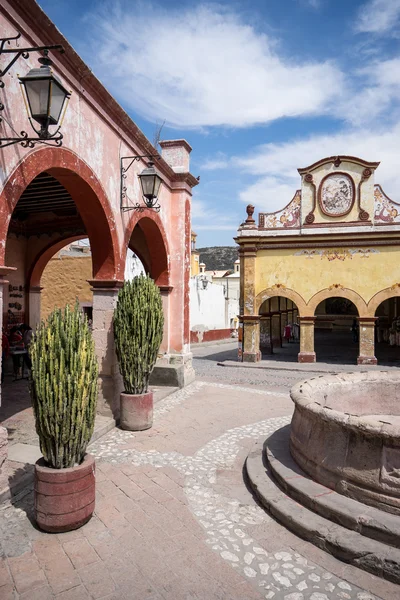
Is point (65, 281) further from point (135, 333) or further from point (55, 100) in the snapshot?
point (55, 100)

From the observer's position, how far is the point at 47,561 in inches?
137

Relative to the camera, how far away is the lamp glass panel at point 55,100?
164 inches

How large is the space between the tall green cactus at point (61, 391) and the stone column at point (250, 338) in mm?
12438

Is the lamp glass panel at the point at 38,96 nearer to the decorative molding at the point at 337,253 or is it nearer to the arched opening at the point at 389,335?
the decorative molding at the point at 337,253

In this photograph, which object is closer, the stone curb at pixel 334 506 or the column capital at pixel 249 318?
the stone curb at pixel 334 506

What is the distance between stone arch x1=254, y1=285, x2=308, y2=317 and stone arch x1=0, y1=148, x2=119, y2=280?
9.64 metres

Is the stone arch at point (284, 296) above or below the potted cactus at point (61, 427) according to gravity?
above

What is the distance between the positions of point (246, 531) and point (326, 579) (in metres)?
0.89

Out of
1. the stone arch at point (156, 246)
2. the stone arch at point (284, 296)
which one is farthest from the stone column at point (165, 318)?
the stone arch at point (284, 296)

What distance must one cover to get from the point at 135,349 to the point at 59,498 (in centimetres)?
325

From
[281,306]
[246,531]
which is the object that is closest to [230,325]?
[281,306]

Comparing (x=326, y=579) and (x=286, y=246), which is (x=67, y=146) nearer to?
(x=326, y=579)

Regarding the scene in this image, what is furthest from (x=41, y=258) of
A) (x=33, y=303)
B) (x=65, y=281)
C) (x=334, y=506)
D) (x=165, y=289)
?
(x=334, y=506)

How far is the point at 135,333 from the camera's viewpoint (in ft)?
22.9
